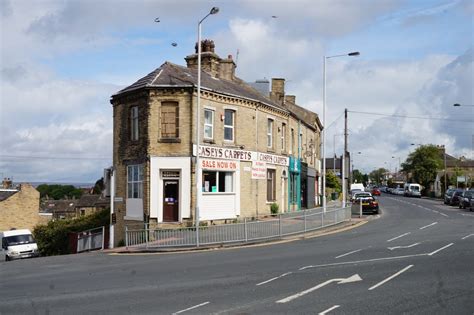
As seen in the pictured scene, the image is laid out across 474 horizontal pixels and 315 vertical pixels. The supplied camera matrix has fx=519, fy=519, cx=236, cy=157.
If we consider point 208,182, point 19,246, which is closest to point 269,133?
point 208,182

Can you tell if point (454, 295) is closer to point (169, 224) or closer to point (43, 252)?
point (169, 224)

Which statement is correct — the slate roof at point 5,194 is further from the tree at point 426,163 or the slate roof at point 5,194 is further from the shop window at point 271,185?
the tree at point 426,163

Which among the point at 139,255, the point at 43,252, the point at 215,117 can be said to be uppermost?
the point at 215,117

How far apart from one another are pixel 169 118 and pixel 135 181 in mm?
3817

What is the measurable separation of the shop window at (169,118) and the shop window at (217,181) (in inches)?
112

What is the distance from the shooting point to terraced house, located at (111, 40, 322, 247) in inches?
1040

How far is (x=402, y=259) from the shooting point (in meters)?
14.2

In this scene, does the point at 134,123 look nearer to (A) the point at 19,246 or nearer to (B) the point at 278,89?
(A) the point at 19,246

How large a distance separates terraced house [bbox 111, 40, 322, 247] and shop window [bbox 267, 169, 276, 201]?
6 centimetres

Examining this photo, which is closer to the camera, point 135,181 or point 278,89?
point 135,181

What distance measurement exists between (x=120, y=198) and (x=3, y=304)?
707 inches

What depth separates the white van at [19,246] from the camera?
110ft

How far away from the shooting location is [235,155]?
95.7ft

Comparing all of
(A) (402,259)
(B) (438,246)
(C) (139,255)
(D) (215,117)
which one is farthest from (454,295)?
(D) (215,117)
